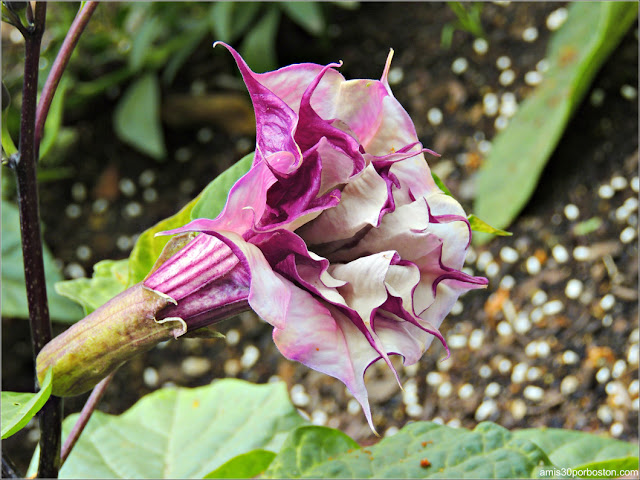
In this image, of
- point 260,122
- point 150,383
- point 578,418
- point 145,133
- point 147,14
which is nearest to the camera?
point 260,122

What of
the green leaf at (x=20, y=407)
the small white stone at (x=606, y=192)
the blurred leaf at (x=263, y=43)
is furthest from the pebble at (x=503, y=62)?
the green leaf at (x=20, y=407)

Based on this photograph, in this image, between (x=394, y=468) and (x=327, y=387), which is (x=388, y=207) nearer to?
(x=394, y=468)

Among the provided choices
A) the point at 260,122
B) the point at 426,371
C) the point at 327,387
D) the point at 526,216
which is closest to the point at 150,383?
the point at 327,387

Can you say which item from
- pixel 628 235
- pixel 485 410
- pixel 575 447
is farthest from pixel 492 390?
pixel 575 447

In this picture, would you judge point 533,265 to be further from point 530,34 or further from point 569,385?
point 530,34

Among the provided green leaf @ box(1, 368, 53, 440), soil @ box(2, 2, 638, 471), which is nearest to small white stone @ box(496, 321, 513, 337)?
soil @ box(2, 2, 638, 471)
